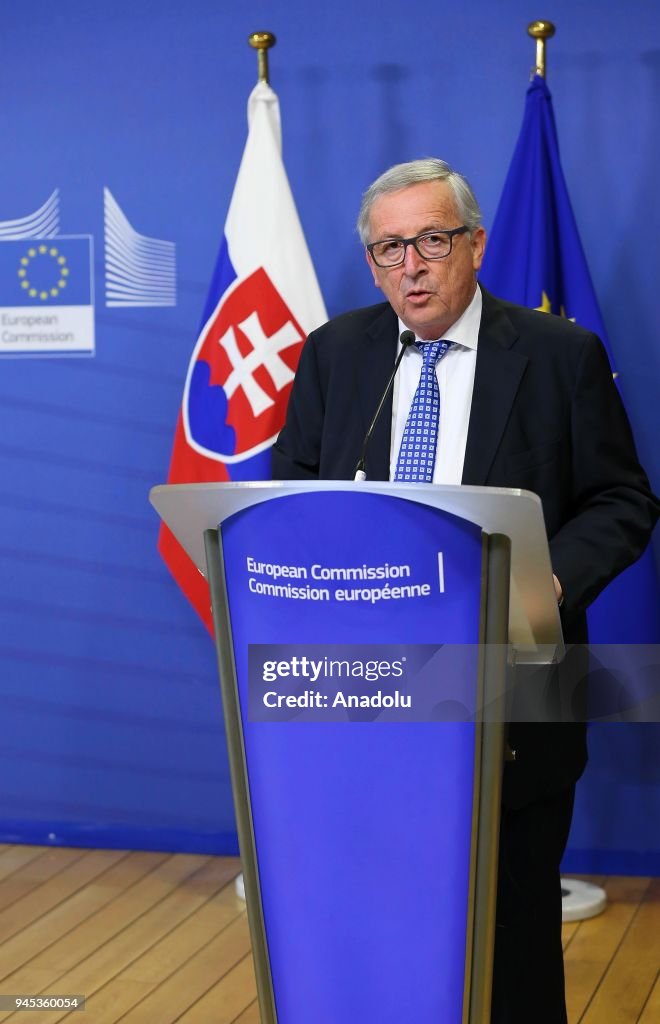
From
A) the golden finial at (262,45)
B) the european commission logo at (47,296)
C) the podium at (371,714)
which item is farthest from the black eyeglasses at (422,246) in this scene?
the european commission logo at (47,296)

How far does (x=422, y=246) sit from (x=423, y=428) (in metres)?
0.29

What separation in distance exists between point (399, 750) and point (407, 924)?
20cm

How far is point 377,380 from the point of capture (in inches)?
81.9

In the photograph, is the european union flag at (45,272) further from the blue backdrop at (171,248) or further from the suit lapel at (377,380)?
the suit lapel at (377,380)

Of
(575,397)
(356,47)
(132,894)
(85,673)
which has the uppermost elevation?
(356,47)

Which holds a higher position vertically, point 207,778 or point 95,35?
point 95,35

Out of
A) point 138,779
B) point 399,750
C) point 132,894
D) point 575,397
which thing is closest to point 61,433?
point 138,779

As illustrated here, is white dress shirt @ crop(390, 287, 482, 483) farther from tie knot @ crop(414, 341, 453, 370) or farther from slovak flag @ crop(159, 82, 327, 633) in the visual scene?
slovak flag @ crop(159, 82, 327, 633)

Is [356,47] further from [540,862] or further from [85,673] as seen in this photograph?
[540,862]

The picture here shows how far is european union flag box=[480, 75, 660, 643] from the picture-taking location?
328 centimetres

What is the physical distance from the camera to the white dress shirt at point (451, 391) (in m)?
2.00

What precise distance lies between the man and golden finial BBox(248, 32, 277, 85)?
1.48 metres

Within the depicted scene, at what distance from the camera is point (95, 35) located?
3727 millimetres

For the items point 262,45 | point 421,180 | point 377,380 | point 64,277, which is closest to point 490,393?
point 377,380
